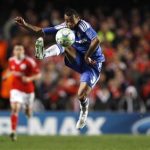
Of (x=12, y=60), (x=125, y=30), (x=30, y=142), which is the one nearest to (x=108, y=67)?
(x=125, y=30)

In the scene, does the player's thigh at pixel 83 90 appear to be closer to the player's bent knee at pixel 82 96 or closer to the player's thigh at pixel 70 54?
the player's bent knee at pixel 82 96

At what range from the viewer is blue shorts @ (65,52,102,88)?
15.0m

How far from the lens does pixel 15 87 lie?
17.8m

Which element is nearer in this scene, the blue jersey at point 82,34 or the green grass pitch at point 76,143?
the blue jersey at point 82,34

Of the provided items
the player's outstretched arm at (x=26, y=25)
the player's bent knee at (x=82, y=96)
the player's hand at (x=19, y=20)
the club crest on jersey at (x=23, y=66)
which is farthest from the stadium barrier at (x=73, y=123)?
the player's hand at (x=19, y=20)

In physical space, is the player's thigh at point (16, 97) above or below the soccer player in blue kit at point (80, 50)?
below

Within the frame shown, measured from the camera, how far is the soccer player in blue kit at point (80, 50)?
1448cm

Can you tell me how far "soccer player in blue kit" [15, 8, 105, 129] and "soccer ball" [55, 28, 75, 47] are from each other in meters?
0.17

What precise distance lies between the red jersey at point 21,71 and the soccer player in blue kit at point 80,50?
2.83m

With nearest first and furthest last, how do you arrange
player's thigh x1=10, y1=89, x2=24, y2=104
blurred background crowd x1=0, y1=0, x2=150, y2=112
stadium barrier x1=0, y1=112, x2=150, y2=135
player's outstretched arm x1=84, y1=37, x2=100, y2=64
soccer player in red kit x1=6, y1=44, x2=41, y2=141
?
player's outstretched arm x1=84, y1=37, x2=100, y2=64
player's thigh x1=10, y1=89, x2=24, y2=104
soccer player in red kit x1=6, y1=44, x2=41, y2=141
stadium barrier x1=0, y1=112, x2=150, y2=135
blurred background crowd x1=0, y1=0, x2=150, y2=112

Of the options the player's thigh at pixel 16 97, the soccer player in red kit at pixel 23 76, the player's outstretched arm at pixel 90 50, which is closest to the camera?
the player's outstretched arm at pixel 90 50

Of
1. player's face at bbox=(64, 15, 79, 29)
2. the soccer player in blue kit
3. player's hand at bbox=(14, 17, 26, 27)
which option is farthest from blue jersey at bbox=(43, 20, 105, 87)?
player's hand at bbox=(14, 17, 26, 27)

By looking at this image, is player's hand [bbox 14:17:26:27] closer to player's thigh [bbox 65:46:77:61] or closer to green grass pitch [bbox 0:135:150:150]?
player's thigh [bbox 65:46:77:61]

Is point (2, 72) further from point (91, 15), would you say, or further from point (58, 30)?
point (58, 30)
